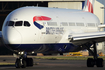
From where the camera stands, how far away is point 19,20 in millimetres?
25828

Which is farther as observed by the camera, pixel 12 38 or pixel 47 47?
pixel 47 47

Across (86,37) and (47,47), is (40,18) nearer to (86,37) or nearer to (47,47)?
(47,47)

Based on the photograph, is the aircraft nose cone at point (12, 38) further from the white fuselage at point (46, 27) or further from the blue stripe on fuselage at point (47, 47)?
the blue stripe on fuselage at point (47, 47)

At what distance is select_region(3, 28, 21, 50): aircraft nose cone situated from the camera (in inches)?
949

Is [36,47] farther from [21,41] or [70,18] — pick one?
[70,18]

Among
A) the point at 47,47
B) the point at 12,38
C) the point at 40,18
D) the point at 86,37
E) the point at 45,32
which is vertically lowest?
the point at 47,47

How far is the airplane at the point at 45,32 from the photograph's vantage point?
81.9 feet

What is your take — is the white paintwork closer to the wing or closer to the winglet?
the wing

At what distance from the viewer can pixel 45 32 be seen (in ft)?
87.2

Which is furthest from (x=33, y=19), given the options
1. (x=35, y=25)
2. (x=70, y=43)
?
(x=70, y=43)

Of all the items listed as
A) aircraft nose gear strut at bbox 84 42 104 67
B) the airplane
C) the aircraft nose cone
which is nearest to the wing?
the airplane

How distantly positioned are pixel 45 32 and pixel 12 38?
3.58 metres

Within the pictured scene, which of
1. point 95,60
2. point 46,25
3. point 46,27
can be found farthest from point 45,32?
point 95,60

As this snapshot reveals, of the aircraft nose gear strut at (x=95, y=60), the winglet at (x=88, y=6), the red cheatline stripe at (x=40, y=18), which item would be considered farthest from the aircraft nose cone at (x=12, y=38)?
Result: the winglet at (x=88, y=6)
